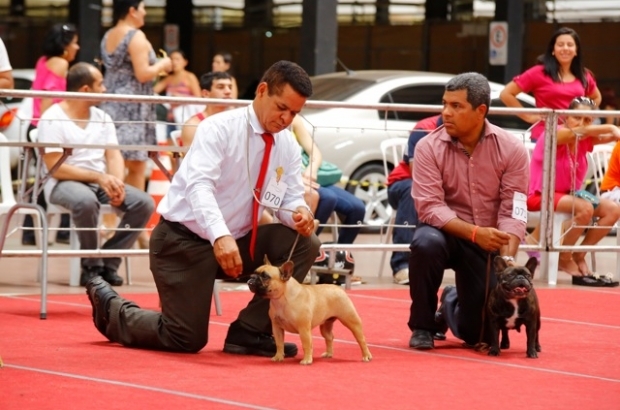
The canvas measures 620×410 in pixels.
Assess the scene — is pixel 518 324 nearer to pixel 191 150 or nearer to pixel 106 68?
pixel 191 150

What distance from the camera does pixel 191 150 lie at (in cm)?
536

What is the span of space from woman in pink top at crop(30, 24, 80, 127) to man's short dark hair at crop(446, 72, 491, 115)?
456 cm

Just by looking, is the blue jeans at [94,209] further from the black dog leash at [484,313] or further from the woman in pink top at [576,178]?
the black dog leash at [484,313]

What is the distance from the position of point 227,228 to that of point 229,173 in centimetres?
29

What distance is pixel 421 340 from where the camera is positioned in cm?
571

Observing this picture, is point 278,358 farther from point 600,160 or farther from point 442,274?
point 600,160

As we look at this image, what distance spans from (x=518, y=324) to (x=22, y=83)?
10875mm

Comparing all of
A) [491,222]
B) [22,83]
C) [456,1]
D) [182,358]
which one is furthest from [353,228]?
[456,1]

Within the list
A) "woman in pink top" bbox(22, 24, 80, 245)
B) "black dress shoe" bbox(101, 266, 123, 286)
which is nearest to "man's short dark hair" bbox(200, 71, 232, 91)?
"woman in pink top" bbox(22, 24, 80, 245)

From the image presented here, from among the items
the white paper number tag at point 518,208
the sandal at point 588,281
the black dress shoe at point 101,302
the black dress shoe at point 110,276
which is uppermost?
the white paper number tag at point 518,208

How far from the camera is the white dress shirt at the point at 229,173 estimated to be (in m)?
5.25

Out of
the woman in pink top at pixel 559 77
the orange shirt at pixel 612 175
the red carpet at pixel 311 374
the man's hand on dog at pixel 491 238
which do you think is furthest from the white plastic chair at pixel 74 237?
the orange shirt at pixel 612 175

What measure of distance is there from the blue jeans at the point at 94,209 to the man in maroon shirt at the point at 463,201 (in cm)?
256

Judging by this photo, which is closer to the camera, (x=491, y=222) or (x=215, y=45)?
(x=491, y=222)
